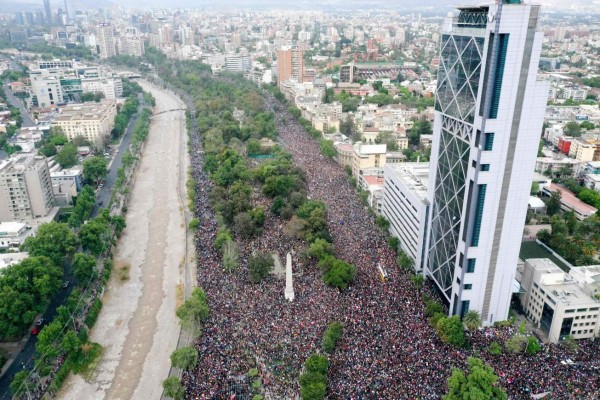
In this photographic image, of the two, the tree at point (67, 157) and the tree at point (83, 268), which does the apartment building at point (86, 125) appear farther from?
the tree at point (83, 268)

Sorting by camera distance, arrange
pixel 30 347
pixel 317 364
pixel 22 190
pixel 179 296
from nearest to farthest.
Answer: pixel 317 364 < pixel 30 347 < pixel 179 296 < pixel 22 190

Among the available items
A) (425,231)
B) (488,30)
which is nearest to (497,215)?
(425,231)

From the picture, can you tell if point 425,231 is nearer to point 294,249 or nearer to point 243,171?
point 294,249

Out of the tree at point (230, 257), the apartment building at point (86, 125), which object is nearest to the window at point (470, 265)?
the tree at point (230, 257)

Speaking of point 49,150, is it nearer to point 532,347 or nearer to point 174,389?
point 174,389

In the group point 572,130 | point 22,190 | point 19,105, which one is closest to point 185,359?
point 22,190
